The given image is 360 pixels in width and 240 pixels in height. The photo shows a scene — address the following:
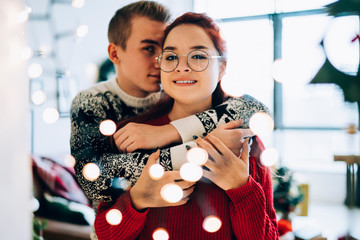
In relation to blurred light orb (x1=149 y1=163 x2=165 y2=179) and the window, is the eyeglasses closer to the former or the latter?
the window

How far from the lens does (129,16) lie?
0.67 metres

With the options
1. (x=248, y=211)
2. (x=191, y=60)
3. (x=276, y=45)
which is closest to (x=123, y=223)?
(x=248, y=211)

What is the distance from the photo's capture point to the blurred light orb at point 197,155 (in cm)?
56

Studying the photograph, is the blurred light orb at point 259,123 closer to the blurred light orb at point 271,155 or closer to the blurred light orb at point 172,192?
the blurred light orb at point 271,155

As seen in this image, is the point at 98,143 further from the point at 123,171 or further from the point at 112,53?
the point at 112,53

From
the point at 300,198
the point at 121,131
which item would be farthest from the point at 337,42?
the point at 300,198

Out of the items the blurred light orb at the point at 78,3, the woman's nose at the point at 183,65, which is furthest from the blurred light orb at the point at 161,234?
the blurred light orb at the point at 78,3

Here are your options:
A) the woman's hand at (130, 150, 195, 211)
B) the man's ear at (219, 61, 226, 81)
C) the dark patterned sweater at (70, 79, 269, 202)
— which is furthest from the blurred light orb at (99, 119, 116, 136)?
the man's ear at (219, 61, 226, 81)

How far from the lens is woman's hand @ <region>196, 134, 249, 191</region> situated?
0.57 m

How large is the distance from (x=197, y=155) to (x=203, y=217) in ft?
0.43

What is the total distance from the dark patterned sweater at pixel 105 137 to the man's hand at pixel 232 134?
0.02 metres

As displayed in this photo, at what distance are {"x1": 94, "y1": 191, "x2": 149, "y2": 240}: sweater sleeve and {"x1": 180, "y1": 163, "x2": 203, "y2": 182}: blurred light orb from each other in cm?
11

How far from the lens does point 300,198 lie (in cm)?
193

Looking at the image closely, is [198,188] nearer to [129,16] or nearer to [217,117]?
[217,117]
